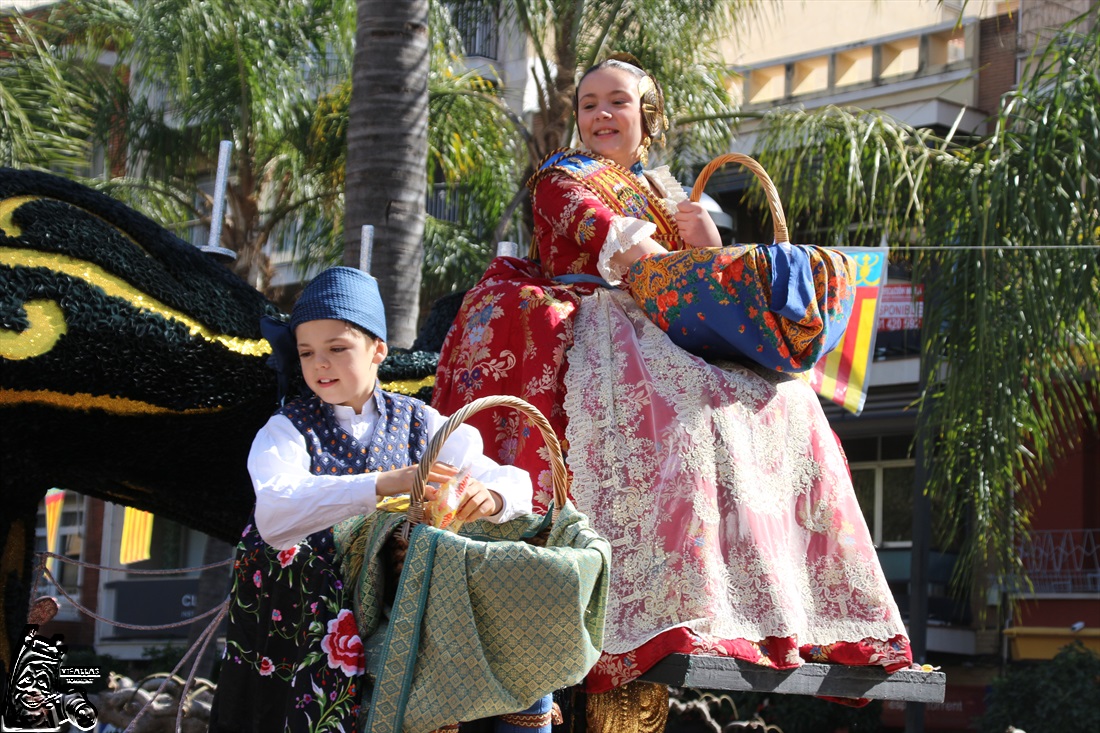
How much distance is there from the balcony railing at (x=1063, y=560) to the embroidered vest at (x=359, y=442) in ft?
50.7

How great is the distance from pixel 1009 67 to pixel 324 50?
9499 millimetres

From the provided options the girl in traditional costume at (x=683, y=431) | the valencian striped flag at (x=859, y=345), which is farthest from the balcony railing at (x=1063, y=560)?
the girl in traditional costume at (x=683, y=431)

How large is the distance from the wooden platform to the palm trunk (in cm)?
307

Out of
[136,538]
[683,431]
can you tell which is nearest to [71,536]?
[136,538]

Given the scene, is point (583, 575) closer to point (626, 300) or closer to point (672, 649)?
point (672, 649)

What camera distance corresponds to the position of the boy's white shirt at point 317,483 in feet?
10.5

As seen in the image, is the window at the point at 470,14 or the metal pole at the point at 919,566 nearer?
the metal pole at the point at 919,566

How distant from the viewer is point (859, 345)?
9383mm

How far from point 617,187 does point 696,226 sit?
0.33 metres

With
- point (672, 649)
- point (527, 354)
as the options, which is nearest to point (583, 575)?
point (672, 649)

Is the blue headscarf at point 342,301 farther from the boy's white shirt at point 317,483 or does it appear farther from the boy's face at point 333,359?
the boy's white shirt at point 317,483

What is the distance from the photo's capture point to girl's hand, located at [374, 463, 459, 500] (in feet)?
10.6

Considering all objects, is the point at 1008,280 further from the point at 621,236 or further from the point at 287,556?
the point at 287,556

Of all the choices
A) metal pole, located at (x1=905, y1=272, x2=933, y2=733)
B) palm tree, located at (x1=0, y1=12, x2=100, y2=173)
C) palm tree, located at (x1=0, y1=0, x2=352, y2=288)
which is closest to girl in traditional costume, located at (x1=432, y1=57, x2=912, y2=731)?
palm tree, located at (x1=0, y1=12, x2=100, y2=173)
